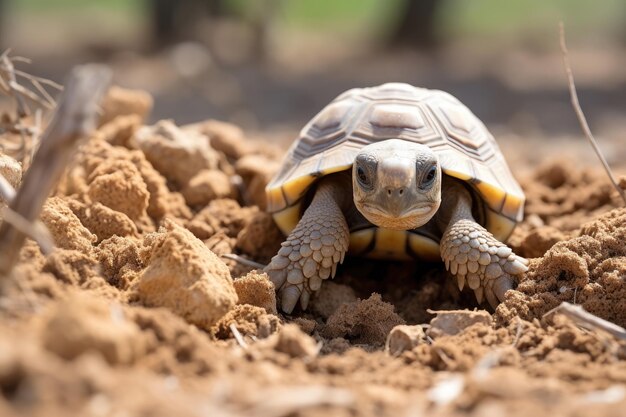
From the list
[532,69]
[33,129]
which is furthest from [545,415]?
[532,69]

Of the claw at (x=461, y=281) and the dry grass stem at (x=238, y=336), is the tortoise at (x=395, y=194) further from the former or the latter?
the dry grass stem at (x=238, y=336)

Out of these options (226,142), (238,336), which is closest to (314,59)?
(226,142)

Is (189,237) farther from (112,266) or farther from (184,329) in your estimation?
(184,329)

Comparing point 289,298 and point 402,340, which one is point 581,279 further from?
point 289,298

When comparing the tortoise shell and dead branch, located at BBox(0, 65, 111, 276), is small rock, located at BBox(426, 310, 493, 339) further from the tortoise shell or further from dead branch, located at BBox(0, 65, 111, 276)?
dead branch, located at BBox(0, 65, 111, 276)

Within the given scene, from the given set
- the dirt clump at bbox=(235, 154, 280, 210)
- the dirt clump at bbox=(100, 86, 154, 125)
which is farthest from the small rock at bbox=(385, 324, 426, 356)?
the dirt clump at bbox=(100, 86, 154, 125)

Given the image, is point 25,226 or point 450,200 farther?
point 450,200
